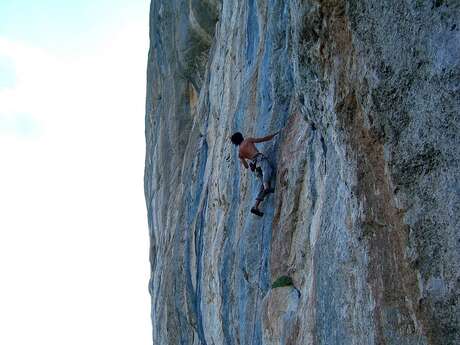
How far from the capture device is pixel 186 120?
58.2ft

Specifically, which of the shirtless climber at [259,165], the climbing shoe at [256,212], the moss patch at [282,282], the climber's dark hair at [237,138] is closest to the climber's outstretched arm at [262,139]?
the shirtless climber at [259,165]

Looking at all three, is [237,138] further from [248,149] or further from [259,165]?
[259,165]

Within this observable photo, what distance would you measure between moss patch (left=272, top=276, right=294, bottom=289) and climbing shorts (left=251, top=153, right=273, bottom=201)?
1458 mm

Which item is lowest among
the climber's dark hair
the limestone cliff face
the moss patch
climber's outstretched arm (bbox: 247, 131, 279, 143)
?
the moss patch

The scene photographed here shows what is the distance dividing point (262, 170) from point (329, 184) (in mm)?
2746

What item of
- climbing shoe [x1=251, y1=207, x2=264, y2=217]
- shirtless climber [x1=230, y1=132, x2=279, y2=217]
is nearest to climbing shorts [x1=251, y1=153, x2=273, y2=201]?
shirtless climber [x1=230, y1=132, x2=279, y2=217]

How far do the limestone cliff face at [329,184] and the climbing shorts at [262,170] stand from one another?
0.21 meters

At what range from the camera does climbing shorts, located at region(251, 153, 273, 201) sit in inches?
386

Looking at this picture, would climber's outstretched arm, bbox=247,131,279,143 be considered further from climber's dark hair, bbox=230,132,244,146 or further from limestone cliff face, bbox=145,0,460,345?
climber's dark hair, bbox=230,132,244,146

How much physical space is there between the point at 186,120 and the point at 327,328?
459 inches

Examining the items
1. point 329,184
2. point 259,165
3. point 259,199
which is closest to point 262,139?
point 259,165

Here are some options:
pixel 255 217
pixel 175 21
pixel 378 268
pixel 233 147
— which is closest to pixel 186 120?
pixel 175 21

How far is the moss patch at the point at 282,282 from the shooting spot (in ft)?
28.9

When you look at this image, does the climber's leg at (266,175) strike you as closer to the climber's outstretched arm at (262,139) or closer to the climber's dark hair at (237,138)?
the climber's outstretched arm at (262,139)
